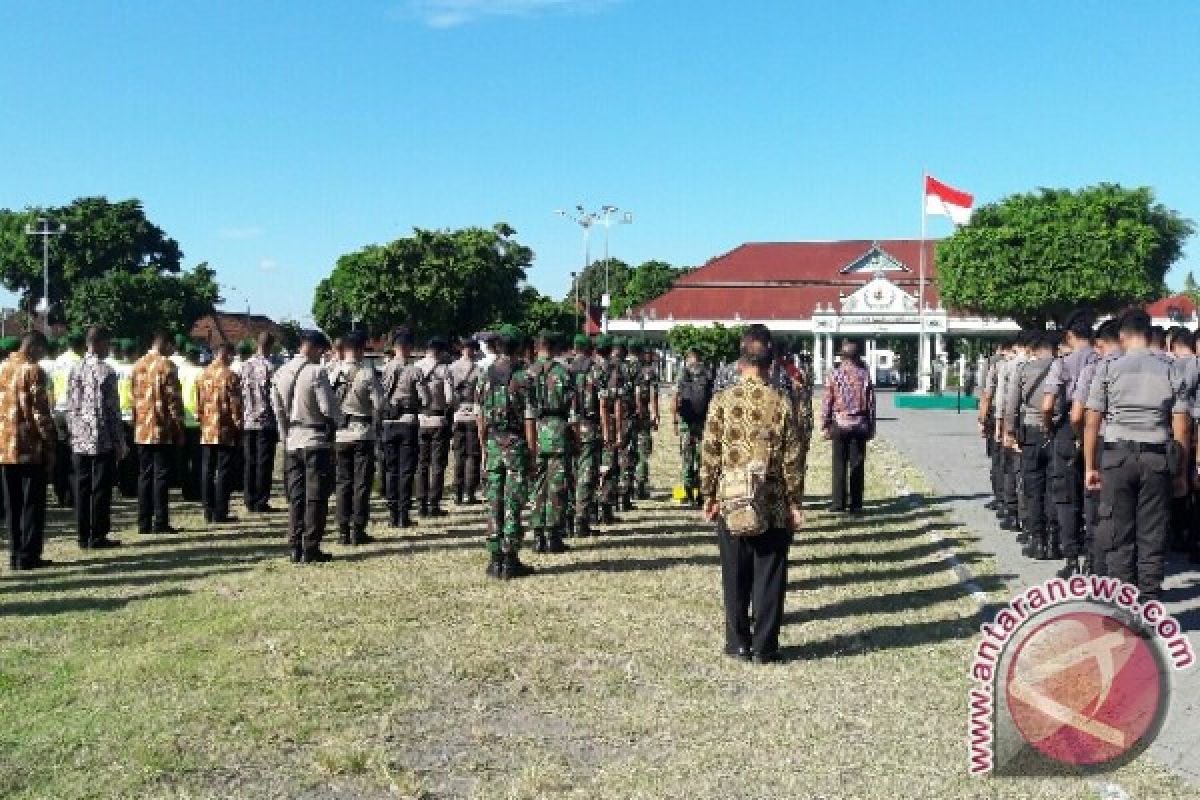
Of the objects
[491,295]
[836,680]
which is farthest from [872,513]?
[491,295]

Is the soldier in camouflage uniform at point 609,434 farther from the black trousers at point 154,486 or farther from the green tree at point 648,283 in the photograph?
the green tree at point 648,283

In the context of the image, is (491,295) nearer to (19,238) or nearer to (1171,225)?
(19,238)

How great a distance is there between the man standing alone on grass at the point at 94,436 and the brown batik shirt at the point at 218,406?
5.62 ft

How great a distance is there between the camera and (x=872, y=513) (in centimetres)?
1373

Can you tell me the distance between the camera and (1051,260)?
2058 inches

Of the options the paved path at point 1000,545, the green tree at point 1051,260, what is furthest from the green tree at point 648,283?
the paved path at point 1000,545

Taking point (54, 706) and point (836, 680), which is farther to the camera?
point (836, 680)

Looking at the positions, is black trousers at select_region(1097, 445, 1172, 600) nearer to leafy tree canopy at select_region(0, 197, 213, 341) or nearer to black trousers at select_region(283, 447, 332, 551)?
black trousers at select_region(283, 447, 332, 551)

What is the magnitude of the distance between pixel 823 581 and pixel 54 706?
5740 mm

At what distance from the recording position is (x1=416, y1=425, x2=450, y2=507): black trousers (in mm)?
13164

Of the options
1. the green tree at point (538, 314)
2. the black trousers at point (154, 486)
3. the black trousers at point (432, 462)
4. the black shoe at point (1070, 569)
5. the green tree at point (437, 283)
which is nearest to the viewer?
the black shoe at point (1070, 569)

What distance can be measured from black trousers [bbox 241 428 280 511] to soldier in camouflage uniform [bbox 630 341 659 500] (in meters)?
4.21

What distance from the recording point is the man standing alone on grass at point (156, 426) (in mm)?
12148

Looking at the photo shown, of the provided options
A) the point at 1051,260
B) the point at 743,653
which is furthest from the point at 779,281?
the point at 743,653
